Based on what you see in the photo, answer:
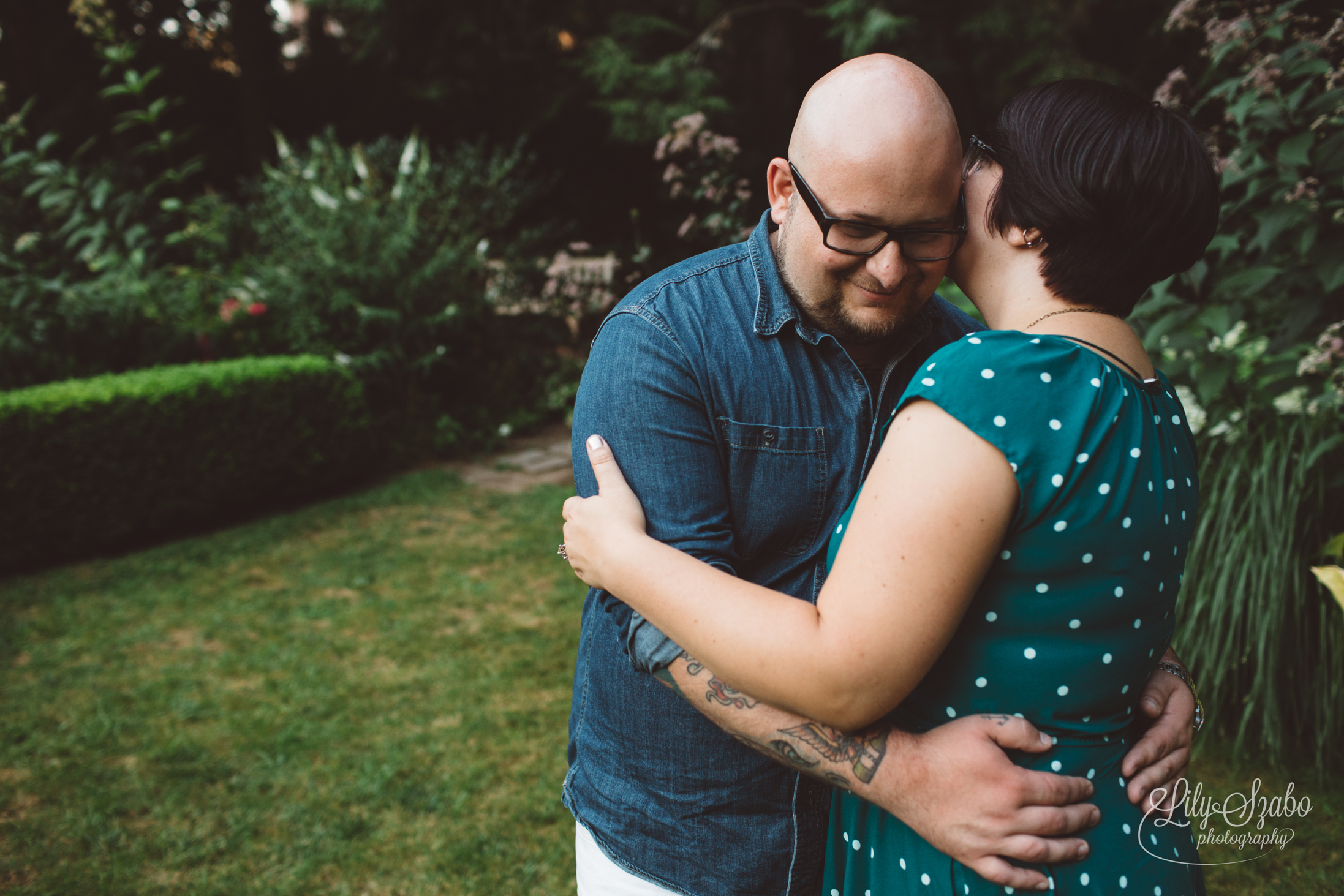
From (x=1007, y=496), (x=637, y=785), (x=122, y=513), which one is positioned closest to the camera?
(x=1007, y=496)

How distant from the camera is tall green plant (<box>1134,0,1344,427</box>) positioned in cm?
274

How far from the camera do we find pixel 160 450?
606 centimetres

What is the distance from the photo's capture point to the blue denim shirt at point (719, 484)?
1.29m

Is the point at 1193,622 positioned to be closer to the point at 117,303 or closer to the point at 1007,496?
the point at 1007,496

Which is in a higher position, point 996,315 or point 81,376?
point 996,315

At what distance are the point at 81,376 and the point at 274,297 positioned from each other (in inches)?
72.9

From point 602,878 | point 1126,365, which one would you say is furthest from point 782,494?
point 602,878

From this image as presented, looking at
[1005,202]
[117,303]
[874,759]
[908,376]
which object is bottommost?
[117,303]

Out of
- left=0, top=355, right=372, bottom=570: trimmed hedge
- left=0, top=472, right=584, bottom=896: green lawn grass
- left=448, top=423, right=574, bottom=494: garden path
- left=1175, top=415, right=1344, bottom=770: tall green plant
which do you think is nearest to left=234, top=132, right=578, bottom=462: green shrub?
left=448, top=423, right=574, bottom=494: garden path

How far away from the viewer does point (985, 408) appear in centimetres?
101

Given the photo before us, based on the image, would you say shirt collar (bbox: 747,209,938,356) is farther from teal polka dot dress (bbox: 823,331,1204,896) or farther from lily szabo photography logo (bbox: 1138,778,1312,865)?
→ lily szabo photography logo (bbox: 1138,778,1312,865)

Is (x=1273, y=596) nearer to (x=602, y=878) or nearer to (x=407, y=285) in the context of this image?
(x=602, y=878)

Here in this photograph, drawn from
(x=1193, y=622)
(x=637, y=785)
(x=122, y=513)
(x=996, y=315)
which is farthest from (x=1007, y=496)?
(x=122, y=513)

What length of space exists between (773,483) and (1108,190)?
63cm
